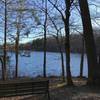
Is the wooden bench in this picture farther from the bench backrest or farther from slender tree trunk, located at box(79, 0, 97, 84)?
slender tree trunk, located at box(79, 0, 97, 84)

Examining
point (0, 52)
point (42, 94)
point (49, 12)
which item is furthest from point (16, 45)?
point (42, 94)

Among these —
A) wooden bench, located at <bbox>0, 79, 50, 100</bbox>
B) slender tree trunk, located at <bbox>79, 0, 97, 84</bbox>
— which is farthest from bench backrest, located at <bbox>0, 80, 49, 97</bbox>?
slender tree trunk, located at <bbox>79, 0, 97, 84</bbox>

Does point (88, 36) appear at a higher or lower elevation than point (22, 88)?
higher

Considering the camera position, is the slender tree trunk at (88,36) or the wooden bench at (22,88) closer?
the wooden bench at (22,88)

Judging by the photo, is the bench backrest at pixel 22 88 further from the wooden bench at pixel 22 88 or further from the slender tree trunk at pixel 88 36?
the slender tree trunk at pixel 88 36

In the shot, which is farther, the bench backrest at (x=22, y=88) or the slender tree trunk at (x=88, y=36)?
the slender tree trunk at (x=88, y=36)

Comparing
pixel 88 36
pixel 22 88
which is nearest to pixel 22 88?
pixel 22 88

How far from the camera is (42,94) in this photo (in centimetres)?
1480

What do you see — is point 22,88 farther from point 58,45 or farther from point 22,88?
point 58,45

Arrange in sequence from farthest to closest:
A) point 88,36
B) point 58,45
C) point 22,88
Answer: point 58,45, point 88,36, point 22,88

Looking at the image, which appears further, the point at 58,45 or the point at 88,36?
the point at 58,45

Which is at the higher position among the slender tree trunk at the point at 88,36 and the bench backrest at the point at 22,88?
the slender tree trunk at the point at 88,36

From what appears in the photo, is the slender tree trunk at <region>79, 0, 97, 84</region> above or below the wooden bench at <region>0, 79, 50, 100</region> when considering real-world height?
above

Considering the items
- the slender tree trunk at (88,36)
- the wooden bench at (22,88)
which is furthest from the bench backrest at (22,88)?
the slender tree trunk at (88,36)
